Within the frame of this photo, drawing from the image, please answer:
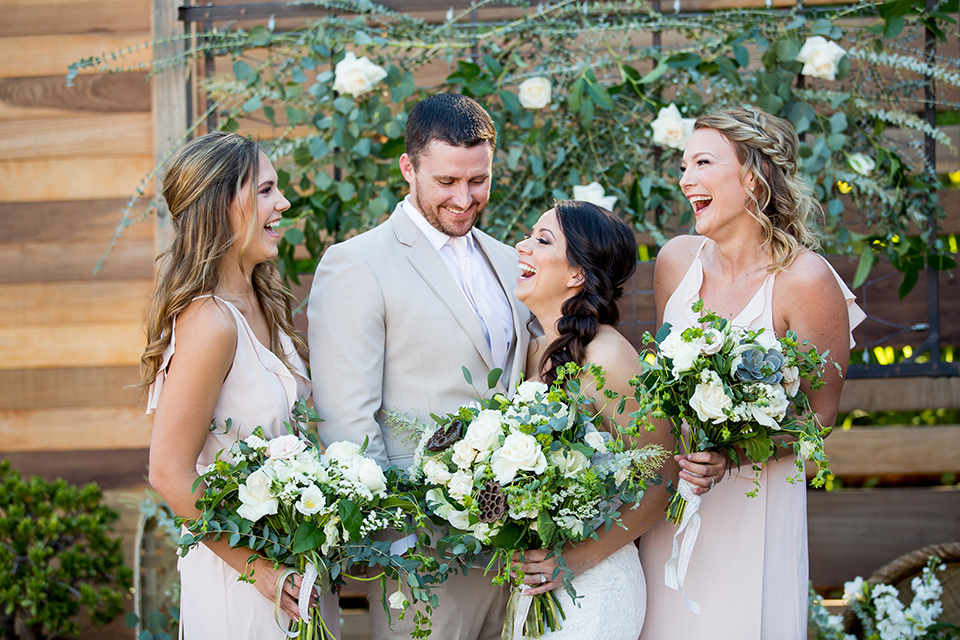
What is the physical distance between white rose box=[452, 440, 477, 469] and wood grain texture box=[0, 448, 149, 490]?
2429 mm

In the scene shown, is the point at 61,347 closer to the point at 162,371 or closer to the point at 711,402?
the point at 162,371

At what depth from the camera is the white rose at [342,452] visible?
6.75 feet

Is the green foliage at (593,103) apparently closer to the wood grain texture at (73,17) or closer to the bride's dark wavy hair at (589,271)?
the wood grain texture at (73,17)

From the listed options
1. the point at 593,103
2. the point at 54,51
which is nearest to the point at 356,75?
the point at 593,103

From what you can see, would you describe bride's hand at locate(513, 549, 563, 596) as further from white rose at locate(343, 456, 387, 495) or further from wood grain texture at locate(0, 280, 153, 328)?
wood grain texture at locate(0, 280, 153, 328)

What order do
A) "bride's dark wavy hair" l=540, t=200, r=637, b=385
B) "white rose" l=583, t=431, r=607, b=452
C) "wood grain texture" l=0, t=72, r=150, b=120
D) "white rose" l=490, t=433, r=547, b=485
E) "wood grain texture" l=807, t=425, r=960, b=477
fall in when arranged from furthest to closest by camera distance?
1. "wood grain texture" l=0, t=72, r=150, b=120
2. "wood grain texture" l=807, t=425, r=960, b=477
3. "bride's dark wavy hair" l=540, t=200, r=637, b=385
4. "white rose" l=583, t=431, r=607, b=452
5. "white rose" l=490, t=433, r=547, b=485

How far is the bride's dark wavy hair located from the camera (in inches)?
97.0

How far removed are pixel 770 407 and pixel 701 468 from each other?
249 mm

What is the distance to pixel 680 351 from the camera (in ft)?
6.47

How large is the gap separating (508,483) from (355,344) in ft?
2.05

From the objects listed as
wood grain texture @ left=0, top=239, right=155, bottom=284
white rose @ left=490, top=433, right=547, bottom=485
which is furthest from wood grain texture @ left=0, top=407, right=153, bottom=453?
white rose @ left=490, top=433, right=547, bottom=485

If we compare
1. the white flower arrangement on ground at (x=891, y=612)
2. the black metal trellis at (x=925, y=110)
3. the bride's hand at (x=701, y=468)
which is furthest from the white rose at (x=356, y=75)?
the white flower arrangement on ground at (x=891, y=612)

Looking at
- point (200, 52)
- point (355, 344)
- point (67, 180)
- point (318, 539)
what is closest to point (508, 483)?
point (318, 539)

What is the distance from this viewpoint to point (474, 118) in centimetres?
253
